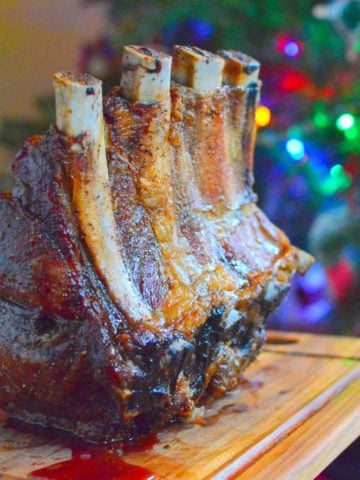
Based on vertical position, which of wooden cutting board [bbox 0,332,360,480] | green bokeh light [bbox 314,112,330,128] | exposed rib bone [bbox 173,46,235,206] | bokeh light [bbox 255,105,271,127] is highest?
exposed rib bone [bbox 173,46,235,206]

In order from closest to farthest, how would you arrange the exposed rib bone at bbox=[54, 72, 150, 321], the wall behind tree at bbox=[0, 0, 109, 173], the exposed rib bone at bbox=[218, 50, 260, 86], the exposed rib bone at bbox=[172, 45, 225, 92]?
the exposed rib bone at bbox=[54, 72, 150, 321] < the exposed rib bone at bbox=[172, 45, 225, 92] < the exposed rib bone at bbox=[218, 50, 260, 86] < the wall behind tree at bbox=[0, 0, 109, 173]

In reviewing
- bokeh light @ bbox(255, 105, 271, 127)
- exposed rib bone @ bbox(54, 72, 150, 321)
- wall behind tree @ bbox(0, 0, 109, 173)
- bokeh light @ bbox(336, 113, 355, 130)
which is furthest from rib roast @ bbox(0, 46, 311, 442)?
wall behind tree @ bbox(0, 0, 109, 173)

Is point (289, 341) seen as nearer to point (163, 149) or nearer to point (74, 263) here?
point (163, 149)

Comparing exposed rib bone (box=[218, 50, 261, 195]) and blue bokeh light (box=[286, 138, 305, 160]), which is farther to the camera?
blue bokeh light (box=[286, 138, 305, 160])

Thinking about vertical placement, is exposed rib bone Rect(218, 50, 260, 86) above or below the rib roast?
above

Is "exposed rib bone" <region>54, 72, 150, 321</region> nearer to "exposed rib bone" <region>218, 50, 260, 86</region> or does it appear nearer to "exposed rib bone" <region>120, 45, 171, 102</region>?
"exposed rib bone" <region>120, 45, 171, 102</region>

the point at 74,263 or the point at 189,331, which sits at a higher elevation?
the point at 74,263

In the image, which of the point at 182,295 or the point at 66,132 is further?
the point at 182,295

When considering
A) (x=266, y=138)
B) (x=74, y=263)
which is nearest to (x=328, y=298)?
(x=266, y=138)

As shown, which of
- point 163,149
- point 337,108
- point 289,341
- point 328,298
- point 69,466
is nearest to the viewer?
point 69,466
